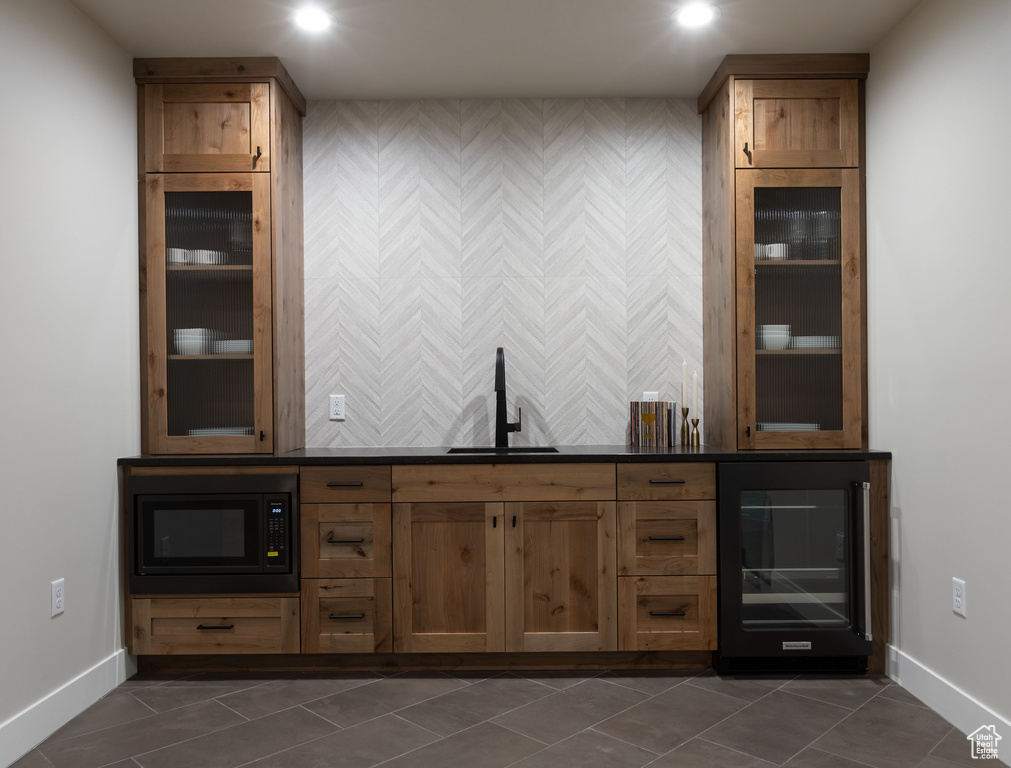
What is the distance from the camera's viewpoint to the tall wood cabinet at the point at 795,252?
3051mm

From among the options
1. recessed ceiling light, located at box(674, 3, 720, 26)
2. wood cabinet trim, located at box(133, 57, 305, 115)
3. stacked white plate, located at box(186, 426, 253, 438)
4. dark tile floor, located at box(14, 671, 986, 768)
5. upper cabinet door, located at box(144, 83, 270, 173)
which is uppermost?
recessed ceiling light, located at box(674, 3, 720, 26)

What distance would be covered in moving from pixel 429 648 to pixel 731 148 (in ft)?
8.02

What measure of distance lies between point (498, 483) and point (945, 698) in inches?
69.2

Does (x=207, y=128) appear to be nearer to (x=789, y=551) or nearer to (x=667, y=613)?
(x=667, y=613)

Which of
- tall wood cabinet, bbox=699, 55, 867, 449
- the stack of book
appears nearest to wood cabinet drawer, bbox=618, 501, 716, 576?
tall wood cabinet, bbox=699, 55, 867, 449

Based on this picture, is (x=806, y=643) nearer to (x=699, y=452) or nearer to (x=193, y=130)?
(x=699, y=452)

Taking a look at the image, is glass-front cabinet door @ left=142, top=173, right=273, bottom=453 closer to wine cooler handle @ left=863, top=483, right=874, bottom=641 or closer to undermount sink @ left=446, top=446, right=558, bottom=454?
undermount sink @ left=446, top=446, right=558, bottom=454

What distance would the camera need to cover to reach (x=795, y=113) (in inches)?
121

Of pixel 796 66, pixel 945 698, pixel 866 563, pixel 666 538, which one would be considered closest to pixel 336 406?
pixel 666 538

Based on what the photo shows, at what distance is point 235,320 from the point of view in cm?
309

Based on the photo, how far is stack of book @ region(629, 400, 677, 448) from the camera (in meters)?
3.40

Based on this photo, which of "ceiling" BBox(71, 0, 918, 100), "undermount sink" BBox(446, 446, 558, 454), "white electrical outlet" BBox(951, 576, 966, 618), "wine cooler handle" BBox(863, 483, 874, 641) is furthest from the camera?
"undermount sink" BBox(446, 446, 558, 454)

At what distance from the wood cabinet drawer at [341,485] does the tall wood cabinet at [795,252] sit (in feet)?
4.89

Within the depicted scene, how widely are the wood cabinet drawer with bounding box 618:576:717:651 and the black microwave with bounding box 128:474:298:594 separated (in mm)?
1348
